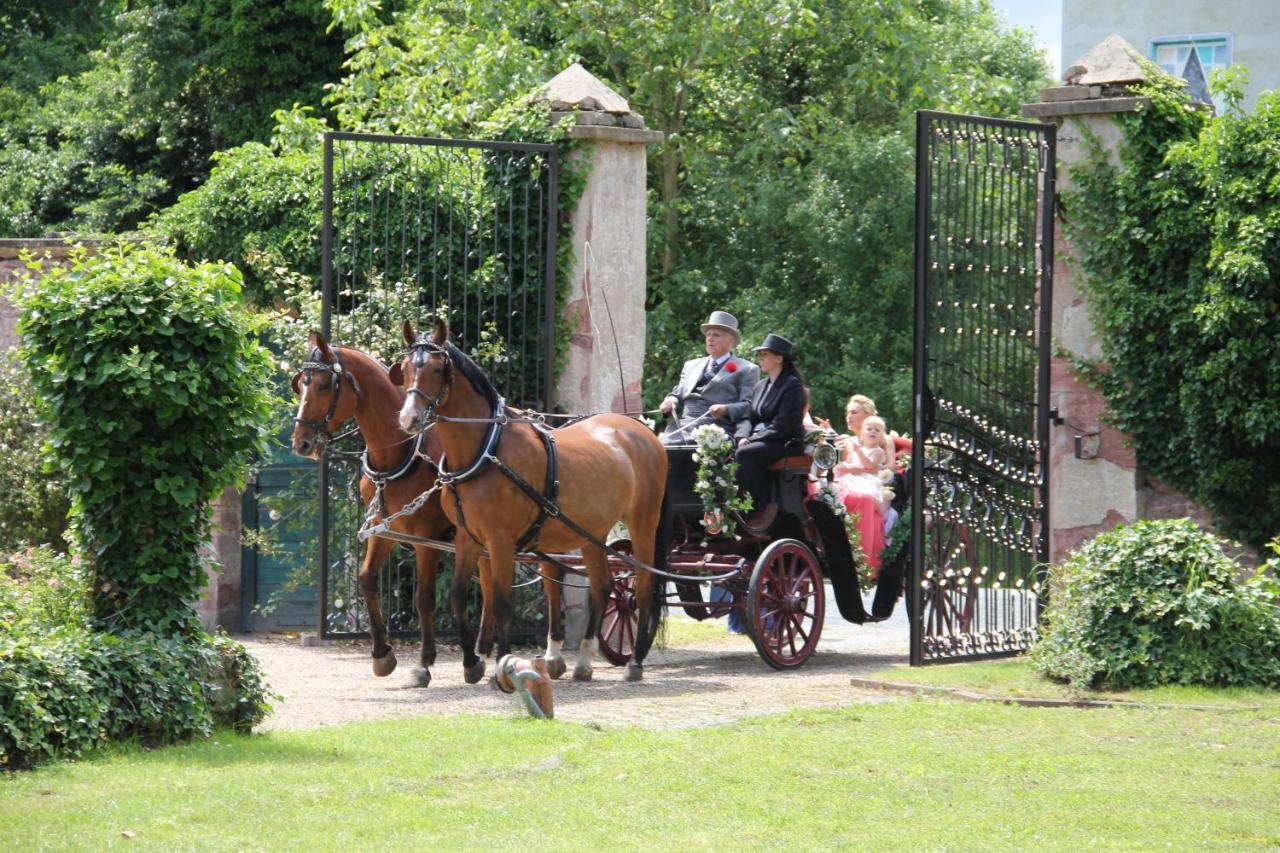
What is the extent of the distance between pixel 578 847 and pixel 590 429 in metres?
5.38

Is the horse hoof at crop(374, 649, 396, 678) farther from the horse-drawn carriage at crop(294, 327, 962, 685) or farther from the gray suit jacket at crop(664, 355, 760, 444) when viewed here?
the gray suit jacket at crop(664, 355, 760, 444)

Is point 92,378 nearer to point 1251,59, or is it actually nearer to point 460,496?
point 460,496

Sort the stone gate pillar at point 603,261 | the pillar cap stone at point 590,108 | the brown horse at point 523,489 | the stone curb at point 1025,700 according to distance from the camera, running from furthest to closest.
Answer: the stone gate pillar at point 603,261
the pillar cap stone at point 590,108
the brown horse at point 523,489
the stone curb at point 1025,700

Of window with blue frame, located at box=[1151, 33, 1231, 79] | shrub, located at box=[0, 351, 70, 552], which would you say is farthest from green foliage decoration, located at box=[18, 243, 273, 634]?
window with blue frame, located at box=[1151, 33, 1231, 79]

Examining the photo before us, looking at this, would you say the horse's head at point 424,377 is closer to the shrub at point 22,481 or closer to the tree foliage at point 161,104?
the shrub at point 22,481

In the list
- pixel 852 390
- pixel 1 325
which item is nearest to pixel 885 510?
pixel 1 325

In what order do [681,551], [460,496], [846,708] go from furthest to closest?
[681,551] < [460,496] < [846,708]

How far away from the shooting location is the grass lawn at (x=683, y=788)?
609cm

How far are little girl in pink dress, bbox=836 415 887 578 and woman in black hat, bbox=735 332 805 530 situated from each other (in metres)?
0.61

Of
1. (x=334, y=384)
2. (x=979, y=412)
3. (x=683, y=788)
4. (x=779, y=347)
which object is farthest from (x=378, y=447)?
(x=683, y=788)

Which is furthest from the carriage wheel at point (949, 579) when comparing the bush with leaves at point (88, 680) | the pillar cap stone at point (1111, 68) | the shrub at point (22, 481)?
the shrub at point (22, 481)

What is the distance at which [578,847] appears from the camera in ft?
19.4

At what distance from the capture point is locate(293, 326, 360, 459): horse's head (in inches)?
399

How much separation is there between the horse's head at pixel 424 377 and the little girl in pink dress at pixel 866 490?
127 inches
